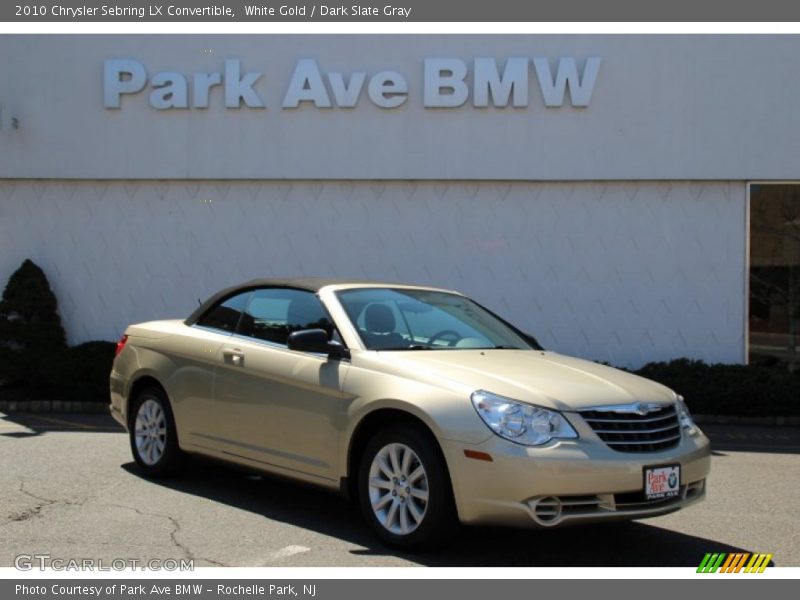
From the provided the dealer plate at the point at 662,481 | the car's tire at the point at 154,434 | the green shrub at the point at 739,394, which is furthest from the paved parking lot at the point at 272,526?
the green shrub at the point at 739,394

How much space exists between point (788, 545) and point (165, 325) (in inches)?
194

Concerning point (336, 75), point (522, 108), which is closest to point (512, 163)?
point (522, 108)

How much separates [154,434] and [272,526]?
1793mm

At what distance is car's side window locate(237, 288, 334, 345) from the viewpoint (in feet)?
21.4

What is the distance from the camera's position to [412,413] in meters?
5.45

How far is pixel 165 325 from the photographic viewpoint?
7.81m

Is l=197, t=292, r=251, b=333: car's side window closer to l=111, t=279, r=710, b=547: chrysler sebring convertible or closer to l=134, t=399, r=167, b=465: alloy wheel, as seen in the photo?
l=111, t=279, r=710, b=547: chrysler sebring convertible

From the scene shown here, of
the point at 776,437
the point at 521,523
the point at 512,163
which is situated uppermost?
the point at 512,163

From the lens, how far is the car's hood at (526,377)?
5367mm

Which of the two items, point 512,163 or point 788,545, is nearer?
point 788,545

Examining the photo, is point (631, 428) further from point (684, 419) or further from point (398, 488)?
point (398, 488)

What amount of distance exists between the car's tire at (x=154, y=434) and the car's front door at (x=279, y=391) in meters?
0.70

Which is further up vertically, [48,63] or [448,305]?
[48,63]

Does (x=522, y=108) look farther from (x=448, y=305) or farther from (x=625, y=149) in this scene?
(x=448, y=305)
